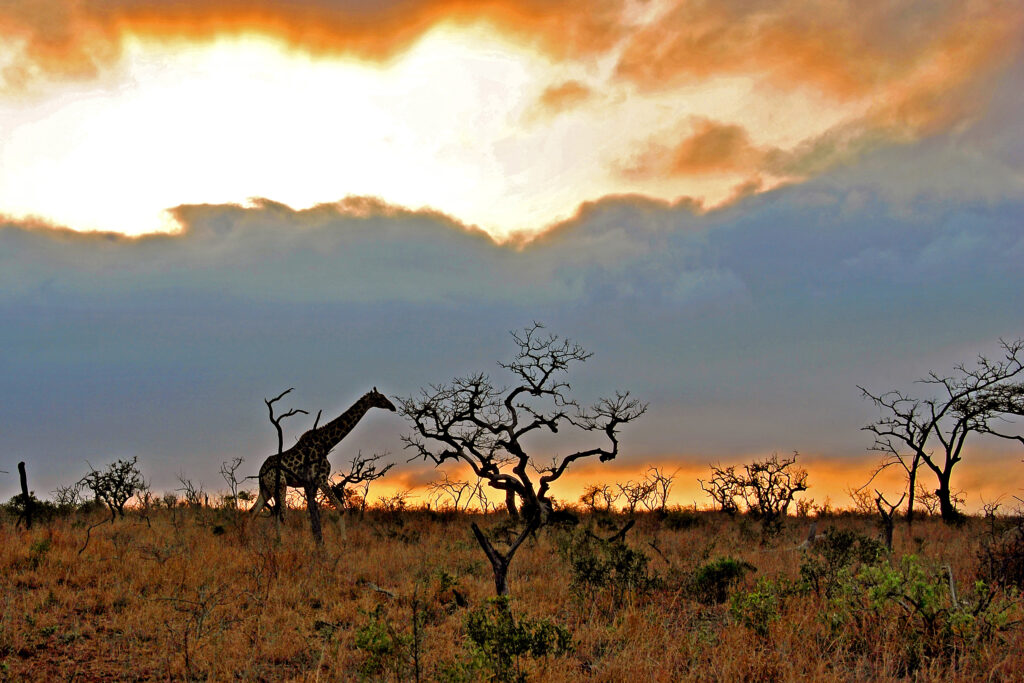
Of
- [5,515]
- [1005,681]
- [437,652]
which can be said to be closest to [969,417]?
[1005,681]

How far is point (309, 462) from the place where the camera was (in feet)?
71.2

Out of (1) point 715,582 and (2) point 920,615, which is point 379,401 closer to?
(1) point 715,582

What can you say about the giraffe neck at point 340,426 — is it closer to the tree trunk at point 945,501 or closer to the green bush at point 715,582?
the green bush at point 715,582

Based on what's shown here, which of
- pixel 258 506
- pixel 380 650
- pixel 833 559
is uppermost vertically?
pixel 258 506

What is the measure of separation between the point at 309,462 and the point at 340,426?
6.26 ft

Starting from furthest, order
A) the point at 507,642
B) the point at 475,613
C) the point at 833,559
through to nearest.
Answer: the point at 833,559, the point at 475,613, the point at 507,642

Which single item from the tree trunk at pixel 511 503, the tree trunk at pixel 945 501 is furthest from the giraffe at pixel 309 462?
the tree trunk at pixel 945 501

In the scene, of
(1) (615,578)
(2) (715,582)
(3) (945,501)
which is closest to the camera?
(1) (615,578)

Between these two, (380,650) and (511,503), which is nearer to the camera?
(380,650)

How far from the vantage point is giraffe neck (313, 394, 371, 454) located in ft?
74.7

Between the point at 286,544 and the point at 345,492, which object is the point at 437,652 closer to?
the point at 286,544

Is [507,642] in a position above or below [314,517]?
below

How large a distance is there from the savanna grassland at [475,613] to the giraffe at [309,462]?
3.48m

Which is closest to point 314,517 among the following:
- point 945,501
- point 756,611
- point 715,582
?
point 715,582
